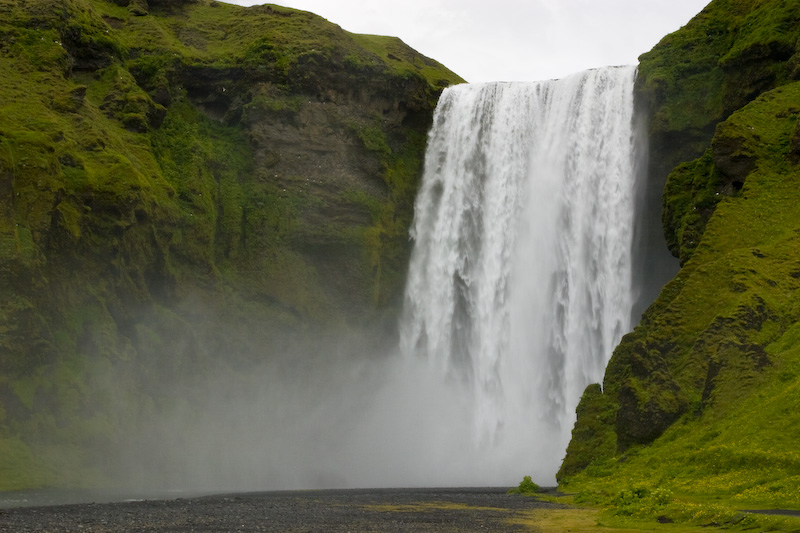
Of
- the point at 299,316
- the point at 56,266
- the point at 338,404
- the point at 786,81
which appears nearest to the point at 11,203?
the point at 56,266

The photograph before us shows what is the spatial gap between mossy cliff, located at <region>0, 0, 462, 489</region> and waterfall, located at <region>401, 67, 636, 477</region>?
2.99 m

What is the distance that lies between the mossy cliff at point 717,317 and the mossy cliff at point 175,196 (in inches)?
793

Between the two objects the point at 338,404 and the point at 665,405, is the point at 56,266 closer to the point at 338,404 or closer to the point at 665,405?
the point at 338,404

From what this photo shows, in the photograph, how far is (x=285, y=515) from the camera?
2392cm

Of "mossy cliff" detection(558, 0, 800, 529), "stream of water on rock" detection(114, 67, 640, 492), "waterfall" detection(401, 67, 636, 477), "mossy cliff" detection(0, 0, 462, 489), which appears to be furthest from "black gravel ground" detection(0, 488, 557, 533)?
"waterfall" detection(401, 67, 636, 477)

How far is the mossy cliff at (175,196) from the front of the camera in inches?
1775

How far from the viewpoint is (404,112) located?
65812 millimetres

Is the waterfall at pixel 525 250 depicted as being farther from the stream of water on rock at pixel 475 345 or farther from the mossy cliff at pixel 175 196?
the mossy cliff at pixel 175 196

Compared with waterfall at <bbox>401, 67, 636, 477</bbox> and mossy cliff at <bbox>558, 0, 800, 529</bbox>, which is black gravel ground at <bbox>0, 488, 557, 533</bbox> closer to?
mossy cliff at <bbox>558, 0, 800, 529</bbox>

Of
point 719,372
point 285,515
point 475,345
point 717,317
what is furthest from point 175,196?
point 719,372

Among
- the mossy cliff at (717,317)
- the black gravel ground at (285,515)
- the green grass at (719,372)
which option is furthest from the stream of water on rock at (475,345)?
the black gravel ground at (285,515)

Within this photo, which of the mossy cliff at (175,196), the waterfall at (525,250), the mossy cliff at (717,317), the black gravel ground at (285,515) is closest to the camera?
the black gravel ground at (285,515)

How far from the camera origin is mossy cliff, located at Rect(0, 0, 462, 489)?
148 feet

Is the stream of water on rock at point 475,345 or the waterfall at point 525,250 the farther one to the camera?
the waterfall at point 525,250
